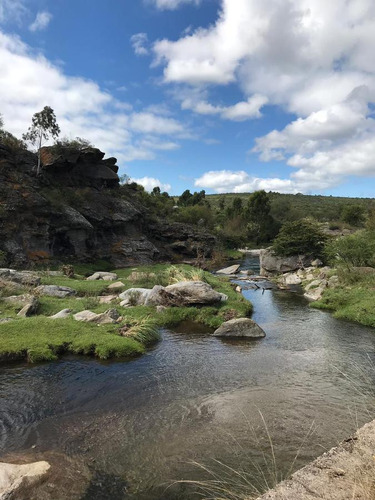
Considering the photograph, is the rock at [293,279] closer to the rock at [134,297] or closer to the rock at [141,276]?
the rock at [141,276]

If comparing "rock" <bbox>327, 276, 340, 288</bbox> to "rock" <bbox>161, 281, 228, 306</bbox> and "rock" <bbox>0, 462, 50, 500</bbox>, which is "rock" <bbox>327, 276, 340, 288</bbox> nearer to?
"rock" <bbox>161, 281, 228, 306</bbox>

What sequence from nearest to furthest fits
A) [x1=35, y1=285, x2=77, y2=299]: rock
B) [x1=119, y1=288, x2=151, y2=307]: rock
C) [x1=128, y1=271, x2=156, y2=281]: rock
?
[x1=119, y1=288, x2=151, y2=307]: rock
[x1=35, y1=285, x2=77, y2=299]: rock
[x1=128, y1=271, x2=156, y2=281]: rock

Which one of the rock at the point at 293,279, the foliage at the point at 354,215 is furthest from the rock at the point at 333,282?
the foliage at the point at 354,215

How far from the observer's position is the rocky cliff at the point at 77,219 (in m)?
43.1

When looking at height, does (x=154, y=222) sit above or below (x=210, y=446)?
above

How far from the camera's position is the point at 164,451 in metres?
8.41

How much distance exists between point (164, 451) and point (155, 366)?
5.69m

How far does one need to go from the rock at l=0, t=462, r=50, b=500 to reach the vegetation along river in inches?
37.3

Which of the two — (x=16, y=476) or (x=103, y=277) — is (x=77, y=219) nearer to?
(x=103, y=277)

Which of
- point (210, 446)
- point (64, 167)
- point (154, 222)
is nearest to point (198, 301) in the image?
point (210, 446)

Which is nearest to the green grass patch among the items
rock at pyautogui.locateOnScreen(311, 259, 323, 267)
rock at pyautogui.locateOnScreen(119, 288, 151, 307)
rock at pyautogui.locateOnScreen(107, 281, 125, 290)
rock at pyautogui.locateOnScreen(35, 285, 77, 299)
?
rock at pyautogui.locateOnScreen(119, 288, 151, 307)

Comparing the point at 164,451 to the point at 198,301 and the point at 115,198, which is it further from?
the point at 115,198

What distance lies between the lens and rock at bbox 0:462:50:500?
6552mm

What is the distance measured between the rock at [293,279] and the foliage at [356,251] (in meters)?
6.71
